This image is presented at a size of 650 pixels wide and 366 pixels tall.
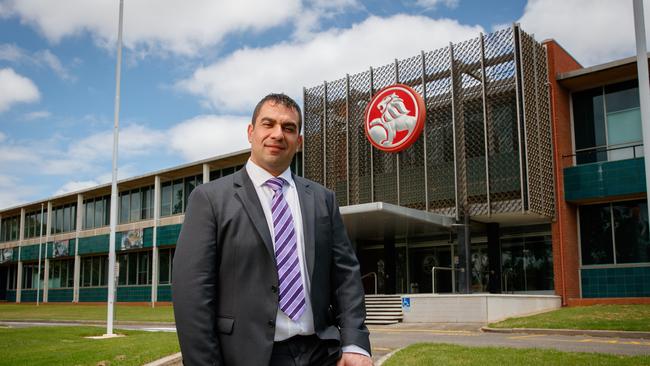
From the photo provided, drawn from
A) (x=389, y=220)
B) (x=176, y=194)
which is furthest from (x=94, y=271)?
(x=389, y=220)

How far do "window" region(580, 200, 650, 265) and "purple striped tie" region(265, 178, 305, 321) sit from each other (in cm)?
2126

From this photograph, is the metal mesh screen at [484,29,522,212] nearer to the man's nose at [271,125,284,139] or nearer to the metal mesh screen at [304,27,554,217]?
the metal mesh screen at [304,27,554,217]

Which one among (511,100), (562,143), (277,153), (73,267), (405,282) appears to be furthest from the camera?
(73,267)

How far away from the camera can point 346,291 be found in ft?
9.62

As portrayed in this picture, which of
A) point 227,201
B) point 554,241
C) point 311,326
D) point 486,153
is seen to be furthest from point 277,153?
point 554,241

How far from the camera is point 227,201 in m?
2.84

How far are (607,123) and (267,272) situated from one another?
22.5 metres

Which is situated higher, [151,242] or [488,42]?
[488,42]

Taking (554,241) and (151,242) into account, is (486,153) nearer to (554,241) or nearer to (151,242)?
(554,241)

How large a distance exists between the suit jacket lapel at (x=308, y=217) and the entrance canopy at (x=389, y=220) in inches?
659

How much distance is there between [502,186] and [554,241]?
114 inches

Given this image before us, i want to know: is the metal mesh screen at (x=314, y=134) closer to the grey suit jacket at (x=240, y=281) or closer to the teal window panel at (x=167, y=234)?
the teal window panel at (x=167, y=234)

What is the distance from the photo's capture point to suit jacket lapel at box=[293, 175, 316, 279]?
2.84 metres

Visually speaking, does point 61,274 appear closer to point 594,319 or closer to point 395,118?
point 395,118
